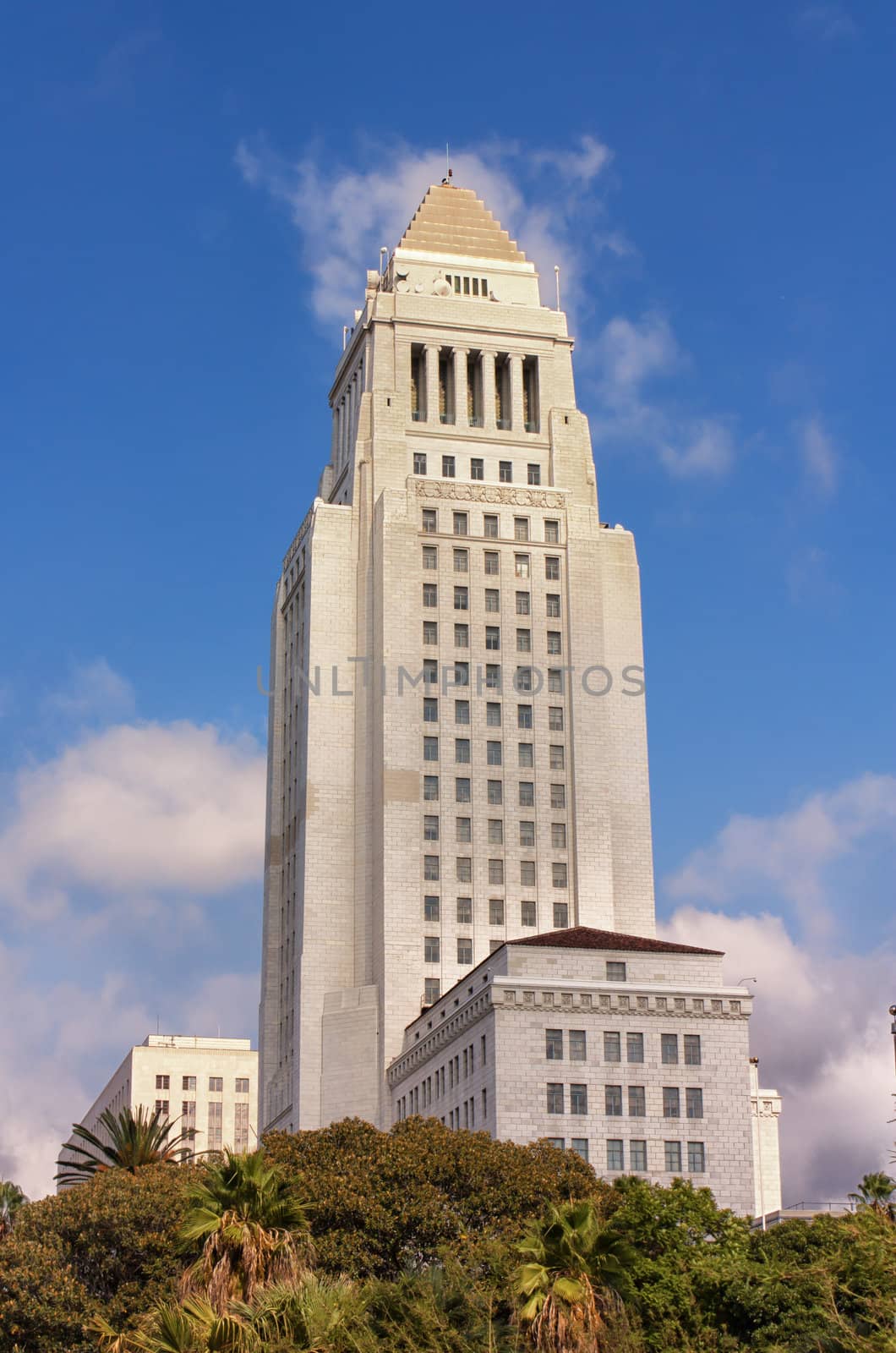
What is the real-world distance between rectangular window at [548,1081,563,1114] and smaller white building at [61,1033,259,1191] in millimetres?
95905

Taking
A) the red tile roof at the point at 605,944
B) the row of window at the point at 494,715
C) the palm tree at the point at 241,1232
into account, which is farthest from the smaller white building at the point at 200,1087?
the palm tree at the point at 241,1232

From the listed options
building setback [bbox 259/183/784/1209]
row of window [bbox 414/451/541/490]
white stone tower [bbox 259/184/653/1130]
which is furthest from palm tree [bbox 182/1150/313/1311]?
row of window [bbox 414/451/541/490]

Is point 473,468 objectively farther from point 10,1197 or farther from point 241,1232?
point 241,1232

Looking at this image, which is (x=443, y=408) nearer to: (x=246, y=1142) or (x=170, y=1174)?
(x=170, y=1174)

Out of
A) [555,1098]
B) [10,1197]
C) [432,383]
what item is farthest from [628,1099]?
[432,383]

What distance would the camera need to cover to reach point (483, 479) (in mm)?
119000

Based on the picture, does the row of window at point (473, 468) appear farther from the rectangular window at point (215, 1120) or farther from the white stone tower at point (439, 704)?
the rectangular window at point (215, 1120)

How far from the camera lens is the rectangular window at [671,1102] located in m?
83.9

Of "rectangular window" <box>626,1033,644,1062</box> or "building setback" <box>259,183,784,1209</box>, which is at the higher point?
"building setback" <box>259,183,784,1209</box>

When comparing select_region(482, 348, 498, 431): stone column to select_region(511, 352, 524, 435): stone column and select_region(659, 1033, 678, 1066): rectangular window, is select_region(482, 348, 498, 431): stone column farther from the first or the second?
select_region(659, 1033, 678, 1066): rectangular window

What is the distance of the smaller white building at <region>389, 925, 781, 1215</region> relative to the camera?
3260 inches

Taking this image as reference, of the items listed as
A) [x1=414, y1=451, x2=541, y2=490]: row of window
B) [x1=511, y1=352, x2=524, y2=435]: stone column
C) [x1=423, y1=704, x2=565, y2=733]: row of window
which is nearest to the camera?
[x1=423, y1=704, x2=565, y2=733]: row of window

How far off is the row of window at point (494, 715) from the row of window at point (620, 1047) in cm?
2904

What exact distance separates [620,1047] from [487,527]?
4009 centimetres
